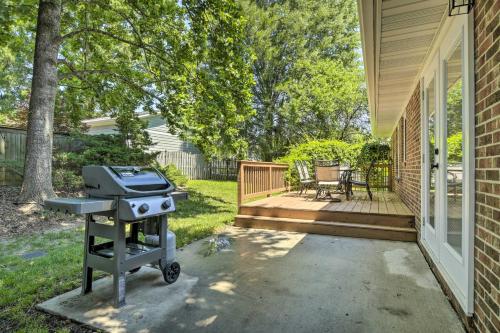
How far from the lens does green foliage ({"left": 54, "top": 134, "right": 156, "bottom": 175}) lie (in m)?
8.77

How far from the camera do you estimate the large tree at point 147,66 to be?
6340 millimetres

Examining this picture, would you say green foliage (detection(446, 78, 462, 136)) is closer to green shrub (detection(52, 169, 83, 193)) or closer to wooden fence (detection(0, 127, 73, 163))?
green shrub (detection(52, 169, 83, 193))

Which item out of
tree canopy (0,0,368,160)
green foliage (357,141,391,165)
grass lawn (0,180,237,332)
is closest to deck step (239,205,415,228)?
grass lawn (0,180,237,332)

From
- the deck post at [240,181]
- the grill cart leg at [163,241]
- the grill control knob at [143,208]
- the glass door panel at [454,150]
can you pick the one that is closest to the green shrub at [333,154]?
the deck post at [240,181]

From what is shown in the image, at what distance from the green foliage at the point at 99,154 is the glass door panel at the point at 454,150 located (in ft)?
28.6

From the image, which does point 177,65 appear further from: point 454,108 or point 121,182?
point 454,108

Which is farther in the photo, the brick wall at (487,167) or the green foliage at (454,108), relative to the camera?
the green foliage at (454,108)

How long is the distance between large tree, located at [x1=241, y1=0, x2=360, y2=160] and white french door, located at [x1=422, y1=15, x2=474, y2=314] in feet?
43.5

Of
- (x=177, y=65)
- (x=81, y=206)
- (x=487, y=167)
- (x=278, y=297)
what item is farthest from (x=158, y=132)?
(x=487, y=167)

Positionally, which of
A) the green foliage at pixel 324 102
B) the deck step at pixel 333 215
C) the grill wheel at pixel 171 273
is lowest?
the grill wheel at pixel 171 273

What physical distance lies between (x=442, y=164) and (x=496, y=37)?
1.49 meters

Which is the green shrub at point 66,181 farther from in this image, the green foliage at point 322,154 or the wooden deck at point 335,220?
the green foliage at point 322,154

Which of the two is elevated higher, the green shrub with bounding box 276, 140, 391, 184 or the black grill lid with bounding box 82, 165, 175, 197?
the green shrub with bounding box 276, 140, 391, 184

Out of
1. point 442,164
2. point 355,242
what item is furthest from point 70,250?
point 442,164
